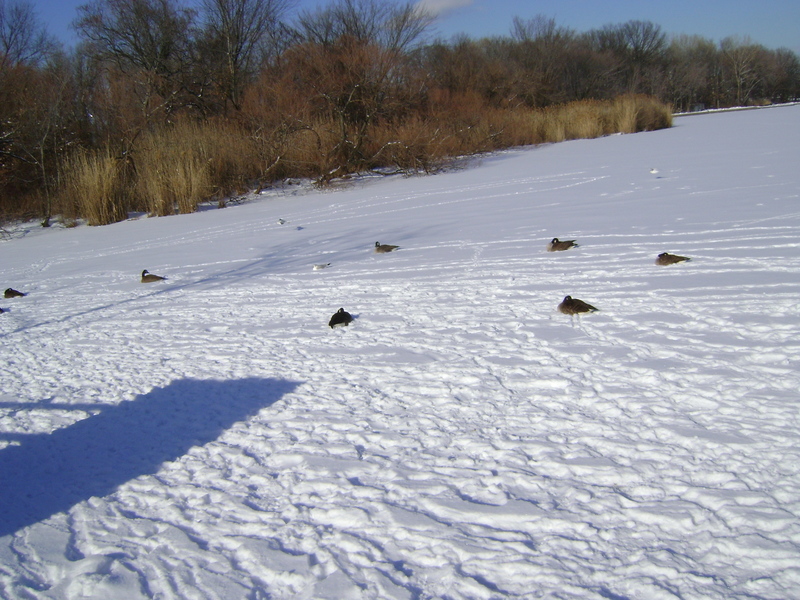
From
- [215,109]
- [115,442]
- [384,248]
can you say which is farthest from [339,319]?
[215,109]

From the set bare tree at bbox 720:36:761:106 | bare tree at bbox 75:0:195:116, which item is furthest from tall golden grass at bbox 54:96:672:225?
bare tree at bbox 720:36:761:106

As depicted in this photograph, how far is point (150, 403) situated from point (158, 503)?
993mm

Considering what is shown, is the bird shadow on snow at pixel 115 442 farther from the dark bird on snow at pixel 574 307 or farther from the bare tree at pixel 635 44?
the bare tree at pixel 635 44

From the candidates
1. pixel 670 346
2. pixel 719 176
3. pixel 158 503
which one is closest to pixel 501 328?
pixel 670 346

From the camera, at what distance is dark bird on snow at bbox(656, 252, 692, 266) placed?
4.45 m

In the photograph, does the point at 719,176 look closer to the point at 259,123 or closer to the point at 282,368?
the point at 282,368

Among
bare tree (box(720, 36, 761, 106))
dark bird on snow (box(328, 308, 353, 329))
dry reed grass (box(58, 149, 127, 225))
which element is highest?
bare tree (box(720, 36, 761, 106))

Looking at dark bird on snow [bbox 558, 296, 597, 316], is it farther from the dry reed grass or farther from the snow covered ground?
the dry reed grass

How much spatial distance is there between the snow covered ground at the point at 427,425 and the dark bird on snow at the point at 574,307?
63 mm

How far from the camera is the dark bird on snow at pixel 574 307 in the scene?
375 centimetres

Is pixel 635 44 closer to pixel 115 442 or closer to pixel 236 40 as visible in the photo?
pixel 236 40

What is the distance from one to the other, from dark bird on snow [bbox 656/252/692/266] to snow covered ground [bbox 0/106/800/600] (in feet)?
0.40

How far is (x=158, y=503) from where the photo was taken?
227 centimetres

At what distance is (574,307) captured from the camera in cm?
375
